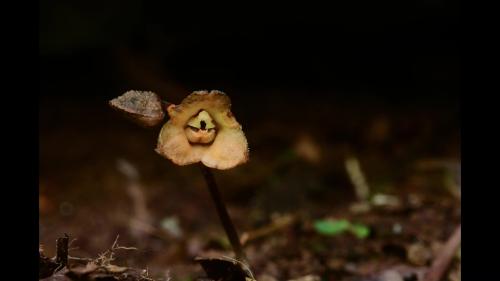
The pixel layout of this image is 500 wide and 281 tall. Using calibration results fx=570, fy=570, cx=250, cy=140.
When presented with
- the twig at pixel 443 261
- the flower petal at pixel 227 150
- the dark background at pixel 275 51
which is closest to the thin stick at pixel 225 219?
the flower petal at pixel 227 150

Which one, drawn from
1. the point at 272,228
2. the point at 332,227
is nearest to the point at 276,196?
the point at 272,228

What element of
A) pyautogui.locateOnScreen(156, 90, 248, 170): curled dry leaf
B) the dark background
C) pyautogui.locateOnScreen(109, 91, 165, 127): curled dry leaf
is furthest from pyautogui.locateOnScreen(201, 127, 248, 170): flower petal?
the dark background

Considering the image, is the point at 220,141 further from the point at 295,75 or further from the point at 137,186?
the point at 295,75

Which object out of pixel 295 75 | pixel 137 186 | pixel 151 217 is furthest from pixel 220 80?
pixel 151 217

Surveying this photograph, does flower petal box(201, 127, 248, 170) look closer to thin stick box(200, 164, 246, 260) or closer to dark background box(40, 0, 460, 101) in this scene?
thin stick box(200, 164, 246, 260)

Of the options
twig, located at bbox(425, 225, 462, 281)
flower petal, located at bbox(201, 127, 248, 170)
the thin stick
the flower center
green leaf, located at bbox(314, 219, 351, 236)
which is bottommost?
twig, located at bbox(425, 225, 462, 281)
